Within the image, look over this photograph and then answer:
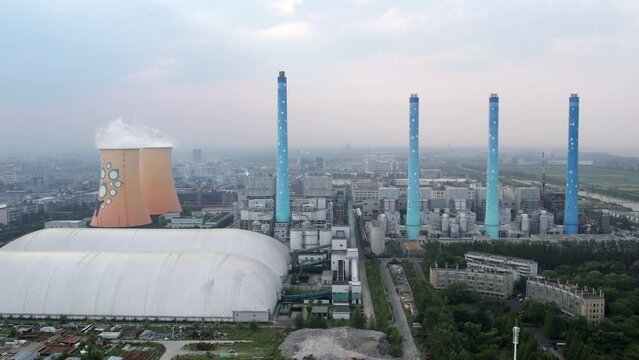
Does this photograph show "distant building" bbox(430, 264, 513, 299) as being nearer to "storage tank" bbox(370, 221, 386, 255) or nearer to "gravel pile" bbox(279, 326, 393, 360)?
"storage tank" bbox(370, 221, 386, 255)

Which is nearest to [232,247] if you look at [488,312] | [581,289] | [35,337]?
[35,337]

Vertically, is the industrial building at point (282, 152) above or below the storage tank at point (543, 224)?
above

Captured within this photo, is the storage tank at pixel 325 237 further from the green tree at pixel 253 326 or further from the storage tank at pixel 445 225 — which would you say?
the green tree at pixel 253 326

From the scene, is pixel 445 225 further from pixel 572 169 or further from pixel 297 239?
pixel 297 239

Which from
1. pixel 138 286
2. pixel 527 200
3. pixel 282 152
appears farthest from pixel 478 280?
pixel 527 200

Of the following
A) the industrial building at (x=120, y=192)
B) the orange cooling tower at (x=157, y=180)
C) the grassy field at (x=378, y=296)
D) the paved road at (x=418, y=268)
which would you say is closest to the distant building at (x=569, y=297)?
the paved road at (x=418, y=268)

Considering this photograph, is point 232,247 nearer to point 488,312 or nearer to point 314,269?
point 314,269
